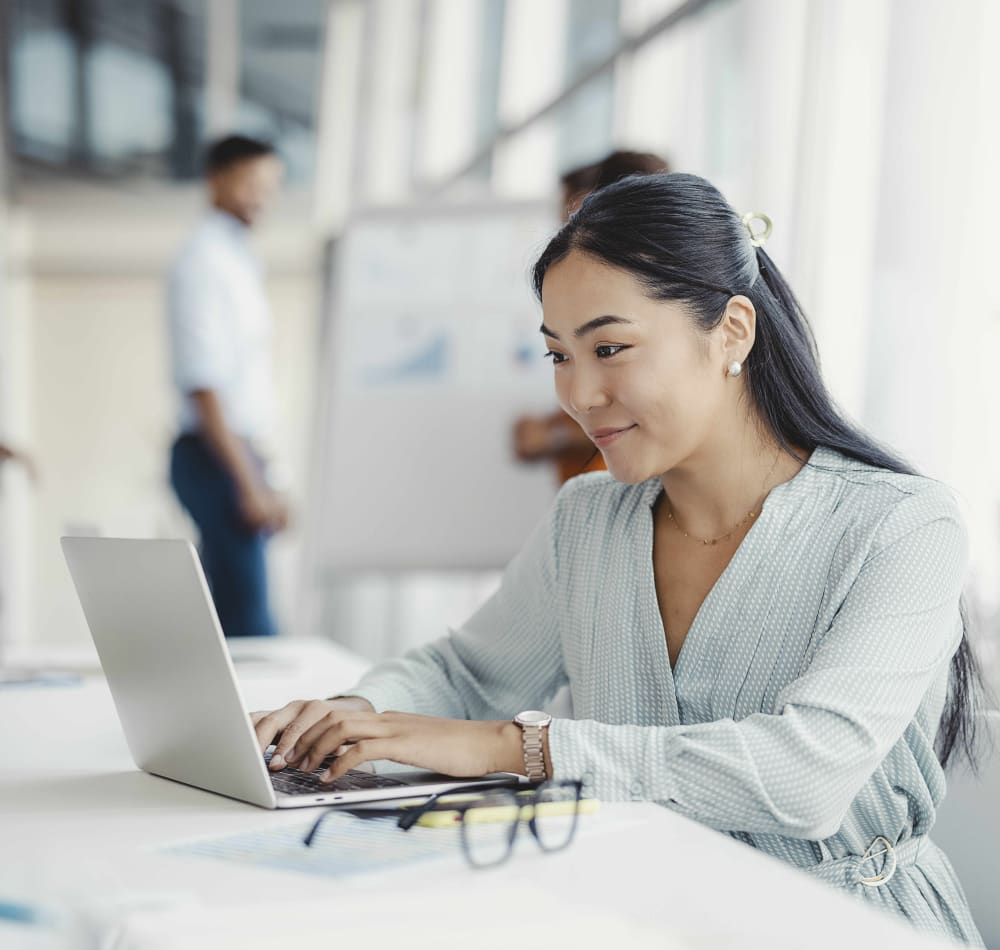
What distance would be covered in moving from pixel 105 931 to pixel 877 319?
1.67 meters

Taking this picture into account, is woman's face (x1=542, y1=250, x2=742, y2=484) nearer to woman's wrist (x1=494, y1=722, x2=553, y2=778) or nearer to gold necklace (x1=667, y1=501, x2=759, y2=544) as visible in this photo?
gold necklace (x1=667, y1=501, x2=759, y2=544)

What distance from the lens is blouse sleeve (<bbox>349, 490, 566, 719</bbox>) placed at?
1548 millimetres

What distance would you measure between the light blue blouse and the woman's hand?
0.06m

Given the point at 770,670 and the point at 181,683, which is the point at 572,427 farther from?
the point at 181,683

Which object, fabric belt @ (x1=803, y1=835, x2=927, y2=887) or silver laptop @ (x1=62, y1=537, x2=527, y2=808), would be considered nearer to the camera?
silver laptop @ (x1=62, y1=537, x2=527, y2=808)

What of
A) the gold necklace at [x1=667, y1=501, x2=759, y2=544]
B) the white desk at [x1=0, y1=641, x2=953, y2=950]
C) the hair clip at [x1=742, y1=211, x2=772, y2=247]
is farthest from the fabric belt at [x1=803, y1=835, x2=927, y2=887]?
the hair clip at [x1=742, y1=211, x2=772, y2=247]

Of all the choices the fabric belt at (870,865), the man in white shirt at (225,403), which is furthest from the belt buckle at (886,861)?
the man in white shirt at (225,403)

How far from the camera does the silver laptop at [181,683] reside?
40.7 inches

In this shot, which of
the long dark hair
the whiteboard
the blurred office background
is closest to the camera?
the long dark hair

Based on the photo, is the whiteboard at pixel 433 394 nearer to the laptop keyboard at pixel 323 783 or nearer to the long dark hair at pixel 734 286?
the long dark hair at pixel 734 286

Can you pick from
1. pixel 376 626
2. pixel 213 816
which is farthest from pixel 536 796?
pixel 376 626

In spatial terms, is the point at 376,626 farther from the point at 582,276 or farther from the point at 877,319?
the point at 582,276

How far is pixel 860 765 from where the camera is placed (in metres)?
1.10

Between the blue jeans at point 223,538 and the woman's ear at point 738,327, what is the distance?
2.36 m
